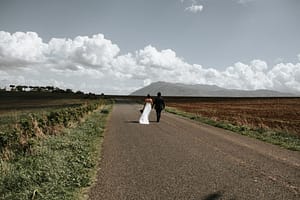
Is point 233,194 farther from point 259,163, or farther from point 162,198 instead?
point 259,163

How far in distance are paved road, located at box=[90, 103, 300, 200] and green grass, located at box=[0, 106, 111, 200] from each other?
0.40 m

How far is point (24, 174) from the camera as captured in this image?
6.85m

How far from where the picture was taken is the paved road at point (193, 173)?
6117mm

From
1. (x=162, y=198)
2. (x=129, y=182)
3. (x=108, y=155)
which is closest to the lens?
(x=162, y=198)

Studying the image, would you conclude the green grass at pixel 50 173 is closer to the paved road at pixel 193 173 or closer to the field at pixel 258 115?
the paved road at pixel 193 173

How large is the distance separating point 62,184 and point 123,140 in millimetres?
6514

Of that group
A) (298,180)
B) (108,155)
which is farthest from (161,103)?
(298,180)

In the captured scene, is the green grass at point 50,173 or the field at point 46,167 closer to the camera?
the green grass at point 50,173

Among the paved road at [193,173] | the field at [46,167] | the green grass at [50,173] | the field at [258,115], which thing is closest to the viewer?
the green grass at [50,173]

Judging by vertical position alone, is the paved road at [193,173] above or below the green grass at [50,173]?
below

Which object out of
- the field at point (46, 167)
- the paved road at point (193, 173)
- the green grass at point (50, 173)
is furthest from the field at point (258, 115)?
the green grass at point (50, 173)

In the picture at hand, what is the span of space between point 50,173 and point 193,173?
3369 mm

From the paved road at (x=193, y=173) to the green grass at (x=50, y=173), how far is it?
0.40m

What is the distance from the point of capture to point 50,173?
22.8 feet
